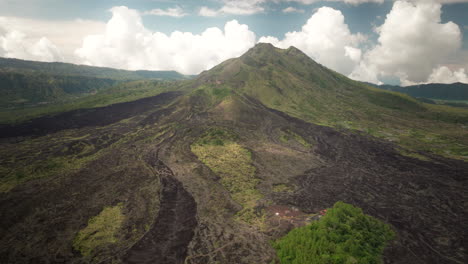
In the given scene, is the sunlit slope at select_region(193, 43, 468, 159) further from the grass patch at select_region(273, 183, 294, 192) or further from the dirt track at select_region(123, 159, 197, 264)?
the dirt track at select_region(123, 159, 197, 264)

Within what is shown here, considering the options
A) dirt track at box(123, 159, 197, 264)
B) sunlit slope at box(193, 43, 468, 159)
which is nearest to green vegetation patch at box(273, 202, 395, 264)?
dirt track at box(123, 159, 197, 264)

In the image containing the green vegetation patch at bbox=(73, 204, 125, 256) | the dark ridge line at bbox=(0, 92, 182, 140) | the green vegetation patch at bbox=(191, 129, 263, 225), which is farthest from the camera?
the dark ridge line at bbox=(0, 92, 182, 140)

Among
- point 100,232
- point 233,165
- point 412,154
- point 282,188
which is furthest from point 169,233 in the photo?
point 412,154

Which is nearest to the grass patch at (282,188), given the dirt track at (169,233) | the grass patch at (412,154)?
the dirt track at (169,233)

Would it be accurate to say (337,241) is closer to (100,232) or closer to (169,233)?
(169,233)

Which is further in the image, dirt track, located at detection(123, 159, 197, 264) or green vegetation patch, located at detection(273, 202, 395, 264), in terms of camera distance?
dirt track, located at detection(123, 159, 197, 264)

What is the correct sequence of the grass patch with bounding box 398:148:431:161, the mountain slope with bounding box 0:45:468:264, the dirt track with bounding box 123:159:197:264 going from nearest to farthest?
1. the dirt track with bounding box 123:159:197:264
2. the mountain slope with bounding box 0:45:468:264
3. the grass patch with bounding box 398:148:431:161

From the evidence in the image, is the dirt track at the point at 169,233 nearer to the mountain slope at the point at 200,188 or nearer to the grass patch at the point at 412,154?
the mountain slope at the point at 200,188
